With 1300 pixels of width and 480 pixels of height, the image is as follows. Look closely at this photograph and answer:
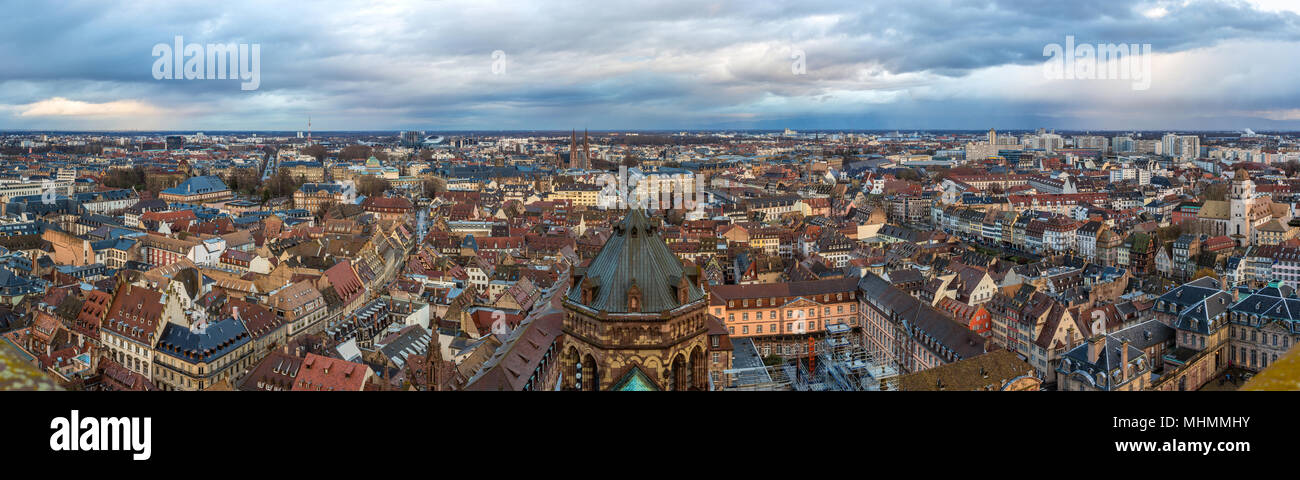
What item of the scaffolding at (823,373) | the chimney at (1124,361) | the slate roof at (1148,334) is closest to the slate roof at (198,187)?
the scaffolding at (823,373)

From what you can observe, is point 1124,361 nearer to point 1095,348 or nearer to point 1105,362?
point 1105,362

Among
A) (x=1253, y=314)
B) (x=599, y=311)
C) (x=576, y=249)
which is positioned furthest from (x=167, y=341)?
(x=1253, y=314)

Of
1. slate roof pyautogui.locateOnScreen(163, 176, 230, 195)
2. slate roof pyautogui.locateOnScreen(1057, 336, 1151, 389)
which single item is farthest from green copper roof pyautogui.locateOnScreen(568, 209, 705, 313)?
slate roof pyautogui.locateOnScreen(163, 176, 230, 195)

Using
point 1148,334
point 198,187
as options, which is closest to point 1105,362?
point 1148,334

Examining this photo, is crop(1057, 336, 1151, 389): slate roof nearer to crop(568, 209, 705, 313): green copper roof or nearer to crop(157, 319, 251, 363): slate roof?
crop(568, 209, 705, 313): green copper roof

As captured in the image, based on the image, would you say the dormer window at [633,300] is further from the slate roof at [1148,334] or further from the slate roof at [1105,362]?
the slate roof at [1148,334]
